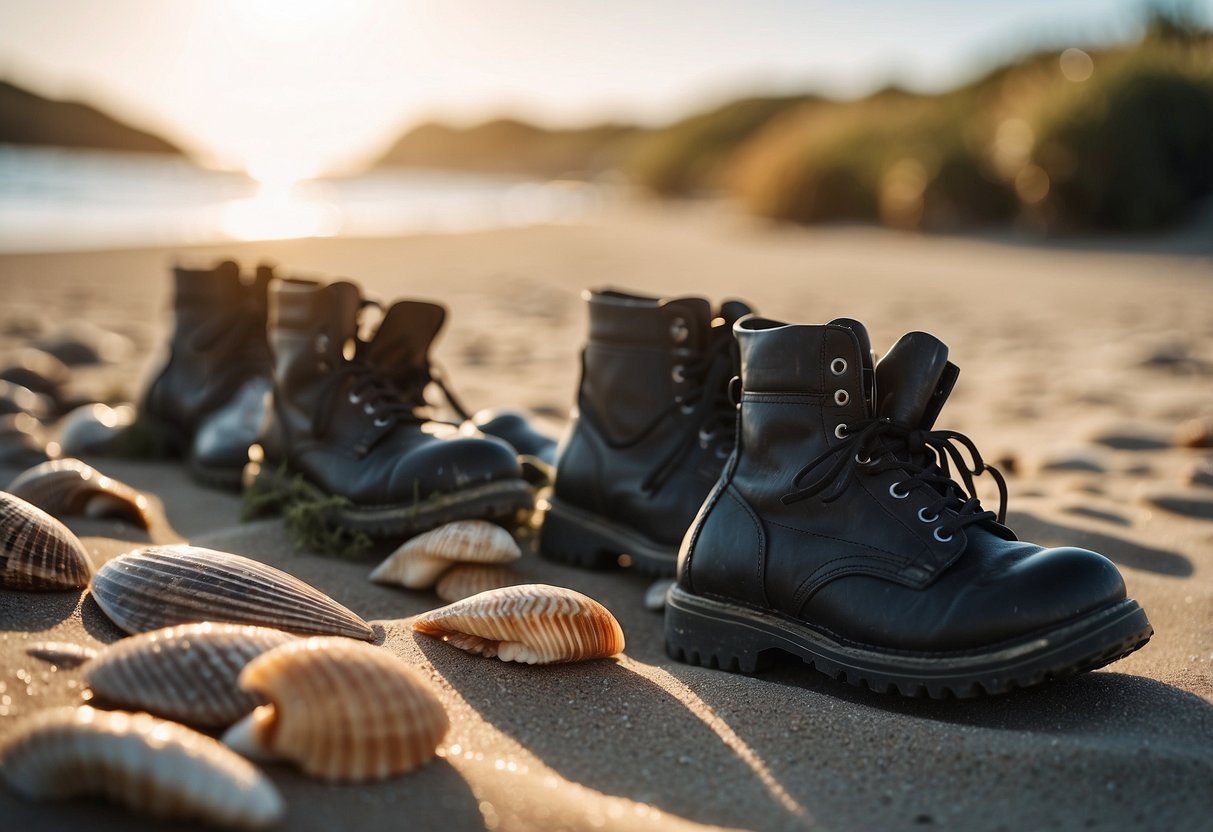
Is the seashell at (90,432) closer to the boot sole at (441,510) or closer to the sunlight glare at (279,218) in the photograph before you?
the boot sole at (441,510)

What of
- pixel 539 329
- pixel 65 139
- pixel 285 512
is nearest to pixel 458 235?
pixel 539 329

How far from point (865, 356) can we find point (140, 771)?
4.78 ft

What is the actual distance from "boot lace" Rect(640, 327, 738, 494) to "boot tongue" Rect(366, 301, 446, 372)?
2.40 ft

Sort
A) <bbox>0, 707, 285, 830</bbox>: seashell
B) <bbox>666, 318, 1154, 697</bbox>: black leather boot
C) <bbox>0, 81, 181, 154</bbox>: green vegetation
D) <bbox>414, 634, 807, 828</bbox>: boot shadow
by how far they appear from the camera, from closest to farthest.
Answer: <bbox>0, 707, 285, 830</bbox>: seashell → <bbox>414, 634, 807, 828</bbox>: boot shadow → <bbox>666, 318, 1154, 697</bbox>: black leather boot → <bbox>0, 81, 181, 154</bbox>: green vegetation

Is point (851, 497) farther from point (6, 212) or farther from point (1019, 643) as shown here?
point (6, 212)

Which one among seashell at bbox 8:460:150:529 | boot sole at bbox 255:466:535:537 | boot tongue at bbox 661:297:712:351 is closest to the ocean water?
seashell at bbox 8:460:150:529

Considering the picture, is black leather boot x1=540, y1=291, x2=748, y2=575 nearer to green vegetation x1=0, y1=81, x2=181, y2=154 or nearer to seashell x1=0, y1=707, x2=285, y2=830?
seashell x1=0, y1=707, x2=285, y2=830

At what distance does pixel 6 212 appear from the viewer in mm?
14641

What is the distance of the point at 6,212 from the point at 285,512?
566 inches

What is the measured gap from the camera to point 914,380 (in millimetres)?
2062

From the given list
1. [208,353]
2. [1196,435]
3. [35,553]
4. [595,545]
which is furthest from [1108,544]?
[208,353]

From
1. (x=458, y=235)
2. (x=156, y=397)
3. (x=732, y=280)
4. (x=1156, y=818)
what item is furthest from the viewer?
(x=458, y=235)

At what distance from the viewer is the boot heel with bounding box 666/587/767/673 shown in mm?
2145

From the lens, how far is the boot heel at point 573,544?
278 centimetres
